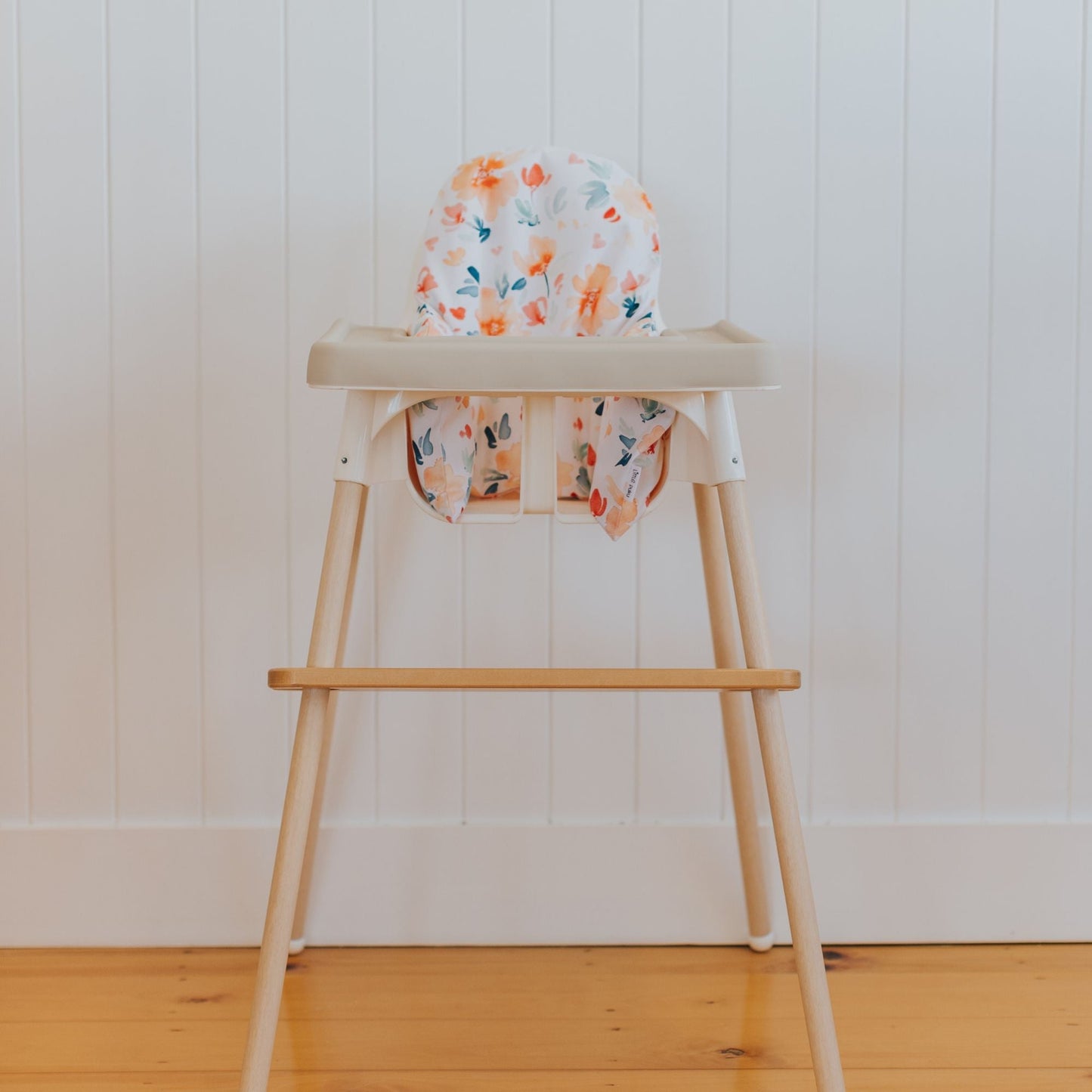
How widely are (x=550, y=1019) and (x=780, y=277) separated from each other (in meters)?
0.83

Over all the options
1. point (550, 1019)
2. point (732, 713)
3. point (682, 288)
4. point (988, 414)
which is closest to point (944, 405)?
point (988, 414)

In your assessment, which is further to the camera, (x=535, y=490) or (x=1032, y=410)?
(x=1032, y=410)

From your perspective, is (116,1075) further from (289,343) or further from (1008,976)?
(1008,976)

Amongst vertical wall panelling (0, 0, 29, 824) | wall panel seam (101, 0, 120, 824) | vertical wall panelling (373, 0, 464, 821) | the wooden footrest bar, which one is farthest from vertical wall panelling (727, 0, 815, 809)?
vertical wall panelling (0, 0, 29, 824)

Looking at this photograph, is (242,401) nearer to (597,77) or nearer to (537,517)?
(537,517)

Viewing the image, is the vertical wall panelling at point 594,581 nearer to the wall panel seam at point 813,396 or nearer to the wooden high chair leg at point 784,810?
the wall panel seam at point 813,396

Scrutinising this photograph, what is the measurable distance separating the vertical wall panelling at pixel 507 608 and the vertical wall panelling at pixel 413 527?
2 centimetres

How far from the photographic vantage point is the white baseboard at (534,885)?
122cm

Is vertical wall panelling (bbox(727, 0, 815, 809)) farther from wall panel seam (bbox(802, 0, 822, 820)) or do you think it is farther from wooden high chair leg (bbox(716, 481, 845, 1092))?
wooden high chair leg (bbox(716, 481, 845, 1092))

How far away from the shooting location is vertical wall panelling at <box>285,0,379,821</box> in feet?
3.88

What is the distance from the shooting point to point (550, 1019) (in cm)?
104

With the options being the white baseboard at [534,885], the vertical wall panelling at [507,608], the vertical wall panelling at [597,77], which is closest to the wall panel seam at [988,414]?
the white baseboard at [534,885]

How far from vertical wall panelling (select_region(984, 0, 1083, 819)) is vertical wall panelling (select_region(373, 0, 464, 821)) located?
62 centimetres

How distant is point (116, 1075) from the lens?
94 centimetres
